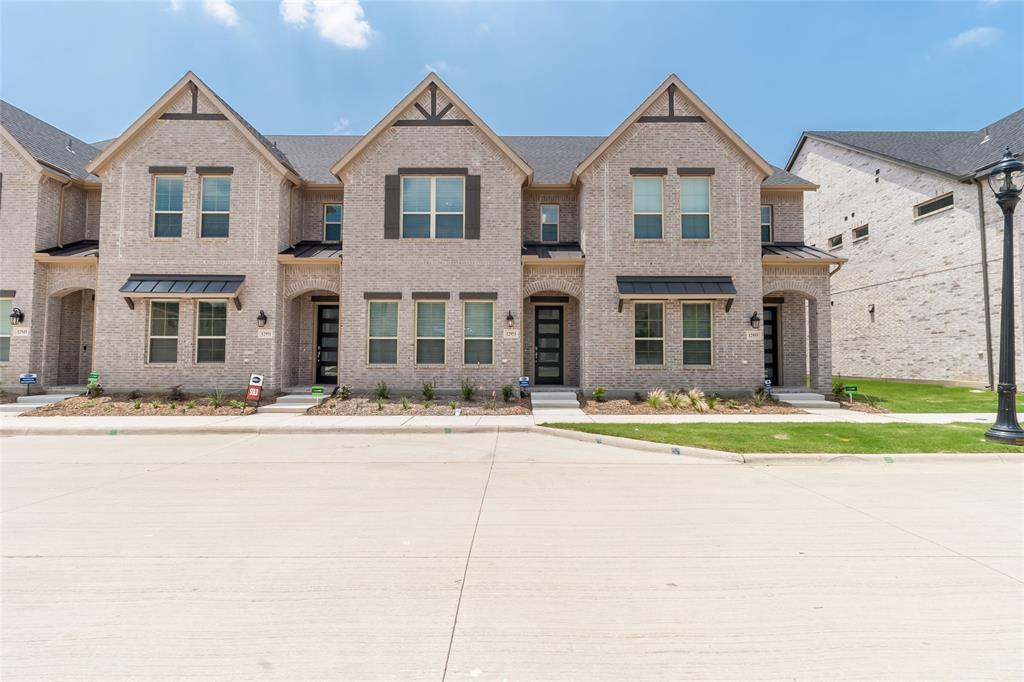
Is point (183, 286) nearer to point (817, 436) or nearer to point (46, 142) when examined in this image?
point (46, 142)

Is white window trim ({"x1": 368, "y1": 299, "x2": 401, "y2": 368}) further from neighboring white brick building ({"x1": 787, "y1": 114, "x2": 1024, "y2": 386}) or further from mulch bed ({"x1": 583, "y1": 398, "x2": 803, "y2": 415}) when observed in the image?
neighboring white brick building ({"x1": 787, "y1": 114, "x2": 1024, "y2": 386})

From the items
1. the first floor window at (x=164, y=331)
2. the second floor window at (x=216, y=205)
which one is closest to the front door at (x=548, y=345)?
the second floor window at (x=216, y=205)

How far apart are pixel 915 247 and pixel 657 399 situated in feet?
48.2

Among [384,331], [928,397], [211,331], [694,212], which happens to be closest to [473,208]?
[384,331]

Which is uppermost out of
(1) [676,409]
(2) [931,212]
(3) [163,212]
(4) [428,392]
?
(2) [931,212]

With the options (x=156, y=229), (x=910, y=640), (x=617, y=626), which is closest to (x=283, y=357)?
(x=156, y=229)

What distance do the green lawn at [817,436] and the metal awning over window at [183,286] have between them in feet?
36.1

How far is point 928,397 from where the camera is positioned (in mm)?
15883

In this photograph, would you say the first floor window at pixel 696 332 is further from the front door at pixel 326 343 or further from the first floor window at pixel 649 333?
the front door at pixel 326 343

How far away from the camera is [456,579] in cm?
381

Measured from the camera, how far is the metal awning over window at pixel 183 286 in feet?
48.0

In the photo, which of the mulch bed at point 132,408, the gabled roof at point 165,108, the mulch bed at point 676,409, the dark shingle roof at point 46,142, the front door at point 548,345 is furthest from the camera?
the front door at point 548,345

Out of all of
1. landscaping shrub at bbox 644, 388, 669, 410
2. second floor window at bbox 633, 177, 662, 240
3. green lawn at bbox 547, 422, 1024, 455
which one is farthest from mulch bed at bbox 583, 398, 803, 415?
second floor window at bbox 633, 177, 662, 240

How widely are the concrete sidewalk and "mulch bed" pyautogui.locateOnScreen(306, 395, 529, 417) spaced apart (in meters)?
0.57
